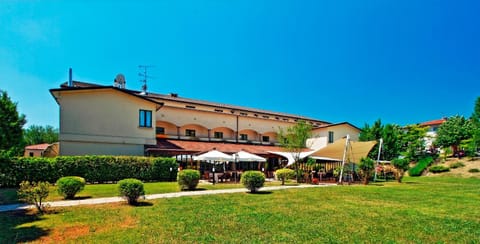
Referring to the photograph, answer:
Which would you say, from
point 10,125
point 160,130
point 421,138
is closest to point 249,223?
point 160,130

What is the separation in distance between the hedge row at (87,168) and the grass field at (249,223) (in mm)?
10329

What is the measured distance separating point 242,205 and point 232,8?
585 inches

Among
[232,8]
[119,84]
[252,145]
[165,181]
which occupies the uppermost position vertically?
[232,8]

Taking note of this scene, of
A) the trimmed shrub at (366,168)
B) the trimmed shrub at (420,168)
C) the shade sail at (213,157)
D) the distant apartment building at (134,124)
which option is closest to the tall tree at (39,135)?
the distant apartment building at (134,124)

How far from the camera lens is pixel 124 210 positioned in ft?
35.4

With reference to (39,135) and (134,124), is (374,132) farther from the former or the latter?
(39,135)

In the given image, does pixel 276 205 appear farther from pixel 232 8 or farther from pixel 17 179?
pixel 17 179

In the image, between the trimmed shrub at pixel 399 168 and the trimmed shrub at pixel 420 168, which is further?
the trimmed shrub at pixel 420 168

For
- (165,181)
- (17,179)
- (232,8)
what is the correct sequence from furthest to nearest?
1. (165,181)
2. (232,8)
3. (17,179)

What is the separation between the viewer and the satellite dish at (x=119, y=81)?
35.9 meters

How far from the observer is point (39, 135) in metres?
73.2

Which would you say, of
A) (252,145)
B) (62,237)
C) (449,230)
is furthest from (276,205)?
(252,145)

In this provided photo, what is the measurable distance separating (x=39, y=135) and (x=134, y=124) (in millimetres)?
63613

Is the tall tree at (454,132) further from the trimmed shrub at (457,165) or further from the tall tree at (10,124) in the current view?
the tall tree at (10,124)
